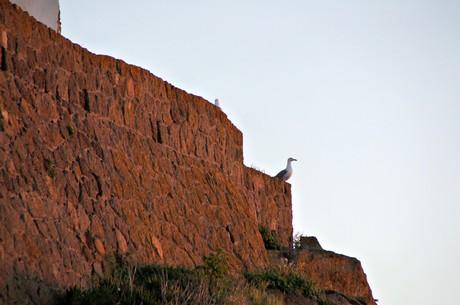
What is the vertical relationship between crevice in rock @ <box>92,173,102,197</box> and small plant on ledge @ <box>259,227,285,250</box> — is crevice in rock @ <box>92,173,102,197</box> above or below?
below

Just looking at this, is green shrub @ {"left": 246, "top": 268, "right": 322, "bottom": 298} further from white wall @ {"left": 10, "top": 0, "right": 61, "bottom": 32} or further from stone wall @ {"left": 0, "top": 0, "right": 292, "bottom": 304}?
white wall @ {"left": 10, "top": 0, "right": 61, "bottom": 32}

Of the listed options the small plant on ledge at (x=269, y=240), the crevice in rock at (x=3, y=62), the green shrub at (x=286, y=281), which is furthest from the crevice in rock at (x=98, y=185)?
the small plant on ledge at (x=269, y=240)

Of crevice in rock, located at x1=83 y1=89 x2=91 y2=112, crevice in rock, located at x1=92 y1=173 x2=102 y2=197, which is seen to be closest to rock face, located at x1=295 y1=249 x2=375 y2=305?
crevice in rock, located at x1=92 y1=173 x2=102 y2=197

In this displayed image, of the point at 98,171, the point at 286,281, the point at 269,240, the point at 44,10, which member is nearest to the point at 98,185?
the point at 98,171

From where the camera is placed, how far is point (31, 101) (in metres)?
16.8

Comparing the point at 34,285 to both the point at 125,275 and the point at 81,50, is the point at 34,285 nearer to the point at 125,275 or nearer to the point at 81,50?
the point at 125,275

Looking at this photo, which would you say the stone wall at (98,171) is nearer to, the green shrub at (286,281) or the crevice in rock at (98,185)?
the crevice in rock at (98,185)

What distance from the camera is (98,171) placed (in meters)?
18.1

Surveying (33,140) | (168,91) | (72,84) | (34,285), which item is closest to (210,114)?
(168,91)

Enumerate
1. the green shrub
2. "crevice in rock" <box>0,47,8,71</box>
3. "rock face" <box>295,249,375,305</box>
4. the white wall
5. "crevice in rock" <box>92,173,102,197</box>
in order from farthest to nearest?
"rock face" <box>295,249,375,305</box>
the green shrub
the white wall
"crevice in rock" <box>92,173,102,197</box>
"crevice in rock" <box>0,47,8,71</box>

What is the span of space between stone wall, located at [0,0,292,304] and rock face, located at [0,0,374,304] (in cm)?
2

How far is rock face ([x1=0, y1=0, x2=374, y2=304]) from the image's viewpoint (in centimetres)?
1571

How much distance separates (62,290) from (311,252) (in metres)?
10.0

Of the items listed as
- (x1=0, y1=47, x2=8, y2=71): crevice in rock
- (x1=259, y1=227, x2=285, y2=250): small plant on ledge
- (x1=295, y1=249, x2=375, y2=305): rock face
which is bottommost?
(x1=295, y1=249, x2=375, y2=305): rock face
